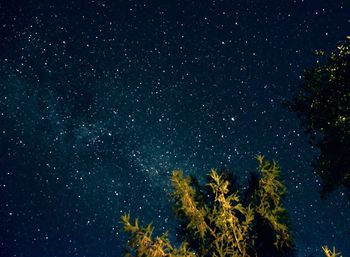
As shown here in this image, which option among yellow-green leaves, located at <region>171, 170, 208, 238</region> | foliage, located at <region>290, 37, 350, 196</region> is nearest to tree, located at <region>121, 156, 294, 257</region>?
yellow-green leaves, located at <region>171, 170, 208, 238</region>

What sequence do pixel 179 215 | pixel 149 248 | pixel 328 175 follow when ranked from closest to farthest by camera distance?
pixel 149 248, pixel 179 215, pixel 328 175

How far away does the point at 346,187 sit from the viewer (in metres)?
12.7

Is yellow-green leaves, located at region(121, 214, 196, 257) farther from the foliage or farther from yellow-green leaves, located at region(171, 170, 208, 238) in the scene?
the foliage

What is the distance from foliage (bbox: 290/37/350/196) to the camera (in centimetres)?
1166

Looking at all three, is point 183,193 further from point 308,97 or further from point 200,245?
point 308,97

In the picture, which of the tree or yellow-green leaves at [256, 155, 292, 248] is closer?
the tree

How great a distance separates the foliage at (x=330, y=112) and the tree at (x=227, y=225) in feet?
9.47

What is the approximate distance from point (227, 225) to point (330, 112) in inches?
234

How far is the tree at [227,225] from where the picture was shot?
10.2 meters

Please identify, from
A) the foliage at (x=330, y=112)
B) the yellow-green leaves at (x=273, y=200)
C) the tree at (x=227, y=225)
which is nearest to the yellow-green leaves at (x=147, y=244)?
the tree at (x=227, y=225)

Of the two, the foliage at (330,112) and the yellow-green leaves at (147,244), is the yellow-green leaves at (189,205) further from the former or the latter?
the foliage at (330,112)

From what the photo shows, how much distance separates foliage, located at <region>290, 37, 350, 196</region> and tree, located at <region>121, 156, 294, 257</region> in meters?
2.89

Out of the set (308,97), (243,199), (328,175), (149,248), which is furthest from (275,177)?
(149,248)

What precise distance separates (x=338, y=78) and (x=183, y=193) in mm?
7235
